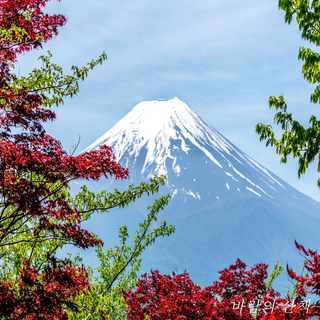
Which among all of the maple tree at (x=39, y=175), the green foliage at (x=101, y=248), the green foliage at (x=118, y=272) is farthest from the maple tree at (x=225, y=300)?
the maple tree at (x=39, y=175)

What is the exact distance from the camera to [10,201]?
3.61m

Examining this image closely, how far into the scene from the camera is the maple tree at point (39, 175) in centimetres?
355

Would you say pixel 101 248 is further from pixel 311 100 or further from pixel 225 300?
pixel 311 100

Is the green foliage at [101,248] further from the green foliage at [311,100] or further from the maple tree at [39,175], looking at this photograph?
the green foliage at [311,100]

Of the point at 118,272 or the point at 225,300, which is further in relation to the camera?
the point at 118,272

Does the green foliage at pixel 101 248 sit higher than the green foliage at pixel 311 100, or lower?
lower

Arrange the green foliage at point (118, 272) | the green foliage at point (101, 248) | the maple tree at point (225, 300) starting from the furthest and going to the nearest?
the green foliage at point (118, 272)
the green foliage at point (101, 248)
the maple tree at point (225, 300)

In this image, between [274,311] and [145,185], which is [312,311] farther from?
[145,185]

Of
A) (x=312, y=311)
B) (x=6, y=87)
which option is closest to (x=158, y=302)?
(x=312, y=311)

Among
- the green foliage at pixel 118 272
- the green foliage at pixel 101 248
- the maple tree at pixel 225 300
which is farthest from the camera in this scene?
the green foliage at pixel 118 272

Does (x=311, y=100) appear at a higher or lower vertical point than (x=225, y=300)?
higher

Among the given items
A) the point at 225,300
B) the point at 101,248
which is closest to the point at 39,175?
the point at 101,248

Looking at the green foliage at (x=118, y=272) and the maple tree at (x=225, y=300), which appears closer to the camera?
the maple tree at (x=225, y=300)

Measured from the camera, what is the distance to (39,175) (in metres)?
4.65
